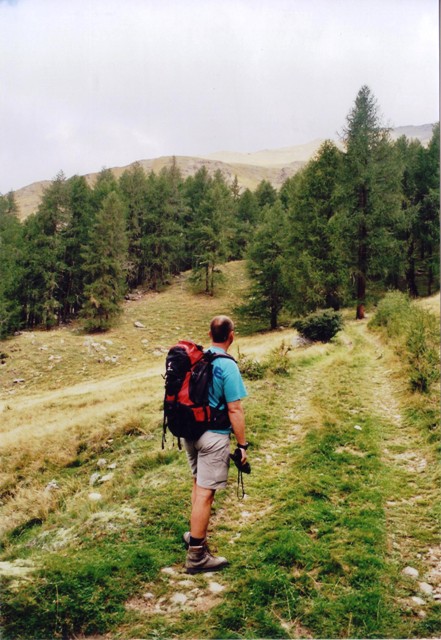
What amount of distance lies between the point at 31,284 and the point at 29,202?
163 metres

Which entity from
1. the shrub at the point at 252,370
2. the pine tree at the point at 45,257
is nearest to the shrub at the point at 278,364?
the shrub at the point at 252,370

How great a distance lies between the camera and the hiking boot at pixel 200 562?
3.82m

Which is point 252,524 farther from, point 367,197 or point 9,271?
point 9,271

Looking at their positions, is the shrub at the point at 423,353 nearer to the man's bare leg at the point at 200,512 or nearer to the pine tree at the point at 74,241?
the man's bare leg at the point at 200,512

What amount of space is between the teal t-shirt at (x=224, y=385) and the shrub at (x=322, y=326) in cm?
1395

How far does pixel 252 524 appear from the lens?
4.71 metres

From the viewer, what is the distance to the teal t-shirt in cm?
388

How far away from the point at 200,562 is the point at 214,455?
1.02 metres

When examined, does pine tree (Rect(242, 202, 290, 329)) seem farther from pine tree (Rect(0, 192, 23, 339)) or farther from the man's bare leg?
the man's bare leg

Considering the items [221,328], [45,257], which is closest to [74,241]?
[45,257]

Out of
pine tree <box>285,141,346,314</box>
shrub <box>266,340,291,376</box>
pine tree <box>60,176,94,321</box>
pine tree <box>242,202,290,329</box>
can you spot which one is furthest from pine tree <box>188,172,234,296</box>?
shrub <box>266,340,291,376</box>

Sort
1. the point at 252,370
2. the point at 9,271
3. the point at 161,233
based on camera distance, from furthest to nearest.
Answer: the point at 161,233 < the point at 9,271 < the point at 252,370

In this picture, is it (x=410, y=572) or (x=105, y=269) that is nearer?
(x=410, y=572)

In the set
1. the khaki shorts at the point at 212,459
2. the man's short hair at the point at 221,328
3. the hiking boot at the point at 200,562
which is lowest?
the hiking boot at the point at 200,562
